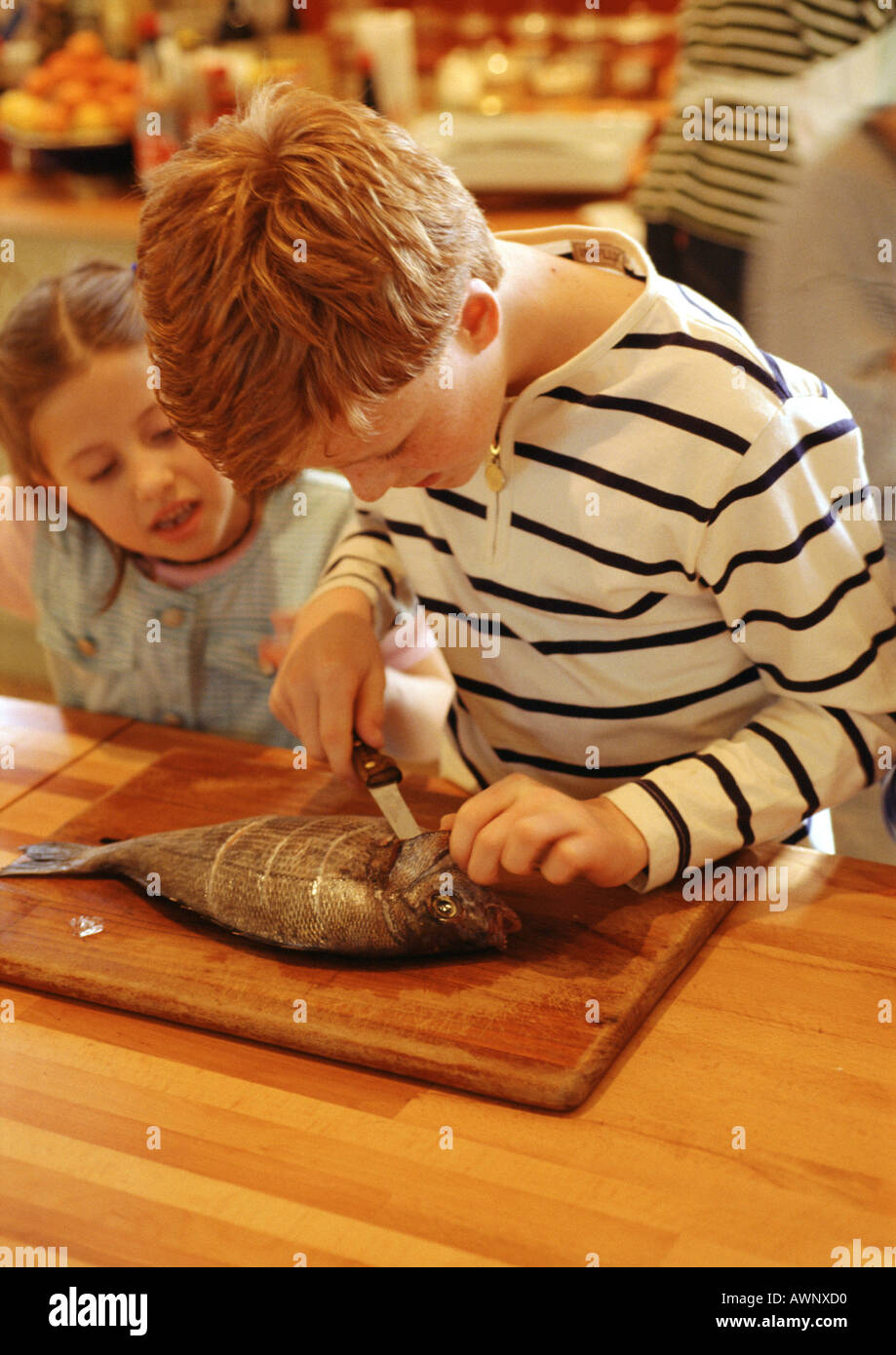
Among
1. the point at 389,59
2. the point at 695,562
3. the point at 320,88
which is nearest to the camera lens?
the point at 695,562

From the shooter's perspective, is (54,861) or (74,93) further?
(74,93)

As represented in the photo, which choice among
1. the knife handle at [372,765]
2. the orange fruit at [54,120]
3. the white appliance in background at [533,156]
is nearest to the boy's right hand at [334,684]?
the knife handle at [372,765]

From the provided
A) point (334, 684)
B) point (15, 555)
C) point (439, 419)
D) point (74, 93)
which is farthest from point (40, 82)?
point (439, 419)

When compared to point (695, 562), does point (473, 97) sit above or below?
above

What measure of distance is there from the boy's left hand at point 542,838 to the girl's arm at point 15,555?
33.5 inches

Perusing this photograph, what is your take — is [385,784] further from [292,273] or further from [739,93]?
[739,93]

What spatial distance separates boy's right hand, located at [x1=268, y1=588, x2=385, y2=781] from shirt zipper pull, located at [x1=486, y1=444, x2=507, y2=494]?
19cm

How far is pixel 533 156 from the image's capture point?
2.65 m

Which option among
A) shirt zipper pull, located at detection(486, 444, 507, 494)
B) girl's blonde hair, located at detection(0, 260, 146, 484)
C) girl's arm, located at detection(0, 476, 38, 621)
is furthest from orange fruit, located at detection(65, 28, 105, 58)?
shirt zipper pull, located at detection(486, 444, 507, 494)

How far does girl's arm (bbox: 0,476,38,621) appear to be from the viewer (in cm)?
157

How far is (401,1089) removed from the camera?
833 mm

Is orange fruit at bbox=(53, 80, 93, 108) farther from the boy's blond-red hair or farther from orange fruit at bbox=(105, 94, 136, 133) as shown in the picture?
the boy's blond-red hair

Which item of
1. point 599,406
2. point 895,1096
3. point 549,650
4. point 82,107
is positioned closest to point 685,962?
point 895,1096

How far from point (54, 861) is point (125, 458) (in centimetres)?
47
